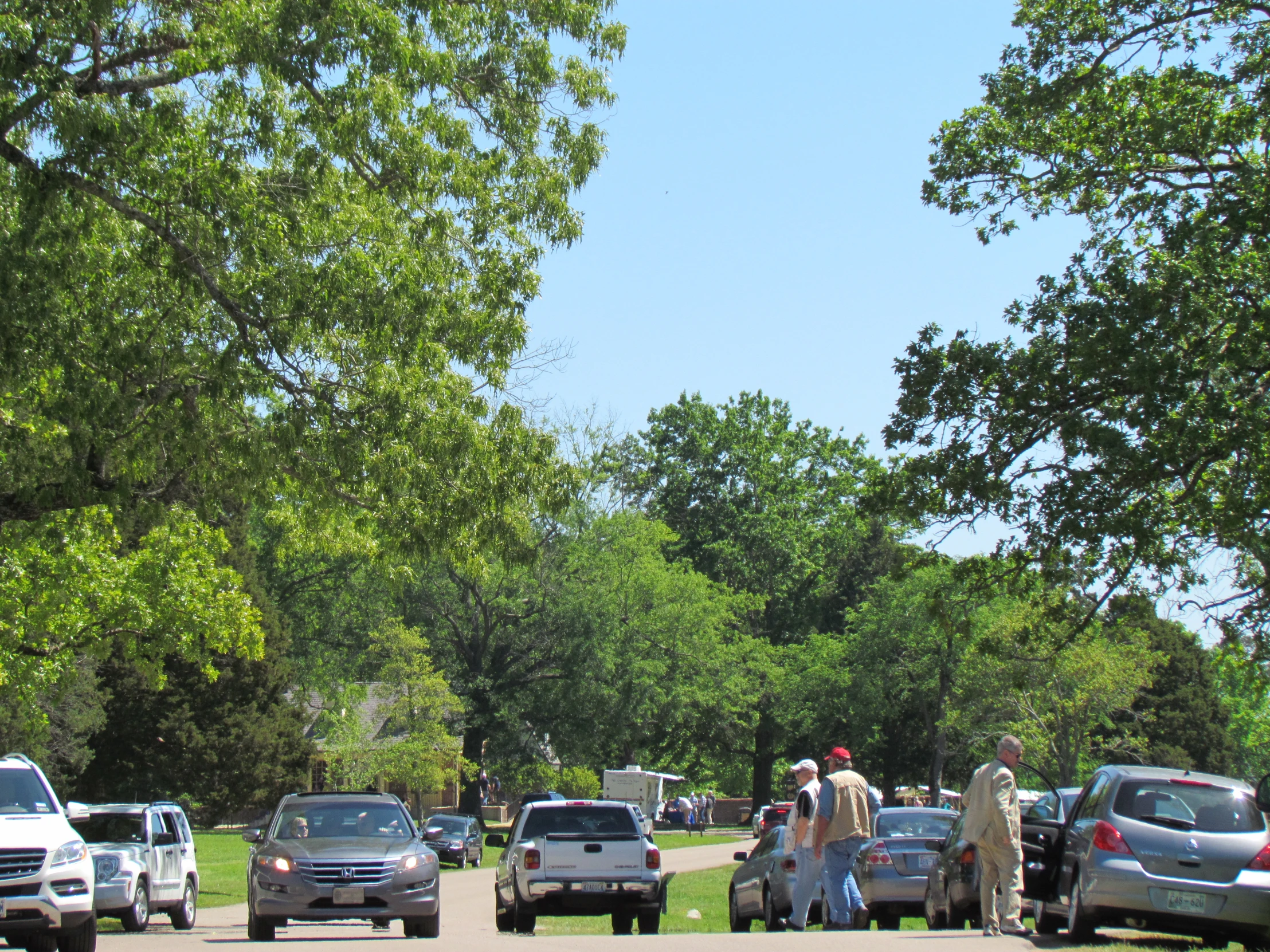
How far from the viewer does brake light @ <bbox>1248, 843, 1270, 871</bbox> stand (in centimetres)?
1166

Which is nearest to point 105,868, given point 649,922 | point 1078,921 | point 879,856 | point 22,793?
point 22,793

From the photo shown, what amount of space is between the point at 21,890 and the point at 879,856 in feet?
34.0

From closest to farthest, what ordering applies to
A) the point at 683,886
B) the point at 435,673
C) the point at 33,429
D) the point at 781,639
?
the point at 33,429 < the point at 683,886 < the point at 435,673 < the point at 781,639

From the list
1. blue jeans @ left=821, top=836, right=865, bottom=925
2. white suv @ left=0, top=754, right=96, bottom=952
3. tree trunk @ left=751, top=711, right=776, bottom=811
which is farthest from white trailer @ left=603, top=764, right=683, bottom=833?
white suv @ left=0, top=754, right=96, bottom=952

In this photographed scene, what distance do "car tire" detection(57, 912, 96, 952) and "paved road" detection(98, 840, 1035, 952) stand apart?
1.48 m

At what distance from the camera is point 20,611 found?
22.0 metres

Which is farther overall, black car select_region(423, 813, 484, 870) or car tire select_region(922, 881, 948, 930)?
black car select_region(423, 813, 484, 870)

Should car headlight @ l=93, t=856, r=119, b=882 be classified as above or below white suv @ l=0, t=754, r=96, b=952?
below

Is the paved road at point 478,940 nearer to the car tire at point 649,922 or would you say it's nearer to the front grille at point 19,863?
the car tire at point 649,922

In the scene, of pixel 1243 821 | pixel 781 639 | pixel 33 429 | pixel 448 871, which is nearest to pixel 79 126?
pixel 33 429

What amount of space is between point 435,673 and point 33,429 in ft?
107

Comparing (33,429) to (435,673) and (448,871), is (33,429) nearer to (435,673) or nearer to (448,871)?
(448,871)

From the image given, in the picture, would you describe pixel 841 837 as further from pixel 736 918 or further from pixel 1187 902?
pixel 736 918

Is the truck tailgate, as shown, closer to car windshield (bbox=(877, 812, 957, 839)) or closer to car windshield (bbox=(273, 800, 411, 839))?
car windshield (bbox=(273, 800, 411, 839))
